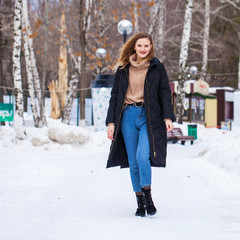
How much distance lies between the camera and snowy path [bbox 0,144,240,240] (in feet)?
13.3

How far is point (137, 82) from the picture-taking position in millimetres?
4676

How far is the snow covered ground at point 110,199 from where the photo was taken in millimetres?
4094

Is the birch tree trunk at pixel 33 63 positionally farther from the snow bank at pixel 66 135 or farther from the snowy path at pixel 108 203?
the snowy path at pixel 108 203

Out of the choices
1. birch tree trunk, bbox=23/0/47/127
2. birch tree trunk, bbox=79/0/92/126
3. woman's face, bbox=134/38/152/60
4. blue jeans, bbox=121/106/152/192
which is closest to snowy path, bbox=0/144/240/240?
blue jeans, bbox=121/106/152/192

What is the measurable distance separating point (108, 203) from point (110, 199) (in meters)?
0.28

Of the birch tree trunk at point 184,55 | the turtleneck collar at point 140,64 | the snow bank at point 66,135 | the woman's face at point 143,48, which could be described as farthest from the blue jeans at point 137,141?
the birch tree trunk at point 184,55

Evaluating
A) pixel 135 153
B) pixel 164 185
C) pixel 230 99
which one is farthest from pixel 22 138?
pixel 230 99

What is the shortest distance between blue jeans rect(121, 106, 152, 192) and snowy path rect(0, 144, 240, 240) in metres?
0.46

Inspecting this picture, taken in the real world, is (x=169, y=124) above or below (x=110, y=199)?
above

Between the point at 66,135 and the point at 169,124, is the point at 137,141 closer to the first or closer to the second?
the point at 169,124

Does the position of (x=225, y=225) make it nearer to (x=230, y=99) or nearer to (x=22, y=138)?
(x=22, y=138)

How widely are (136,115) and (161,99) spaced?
0.29m

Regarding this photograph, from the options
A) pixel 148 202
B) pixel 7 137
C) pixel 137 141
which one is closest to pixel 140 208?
pixel 148 202

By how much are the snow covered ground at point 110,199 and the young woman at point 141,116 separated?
1.69ft
